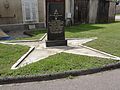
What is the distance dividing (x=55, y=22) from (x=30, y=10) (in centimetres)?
709

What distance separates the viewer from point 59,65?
5523mm

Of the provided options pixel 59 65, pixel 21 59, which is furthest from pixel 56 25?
pixel 59 65

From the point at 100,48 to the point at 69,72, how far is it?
9.40ft

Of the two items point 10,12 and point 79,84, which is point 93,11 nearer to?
point 10,12

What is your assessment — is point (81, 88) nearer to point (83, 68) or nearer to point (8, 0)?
point (83, 68)

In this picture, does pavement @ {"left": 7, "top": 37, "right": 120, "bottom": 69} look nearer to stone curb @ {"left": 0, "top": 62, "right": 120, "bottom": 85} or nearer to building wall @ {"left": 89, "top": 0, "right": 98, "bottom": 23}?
stone curb @ {"left": 0, "top": 62, "right": 120, "bottom": 85}

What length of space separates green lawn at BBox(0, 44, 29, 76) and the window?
272 inches

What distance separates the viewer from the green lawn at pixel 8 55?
548cm

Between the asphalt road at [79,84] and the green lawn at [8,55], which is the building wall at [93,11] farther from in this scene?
the asphalt road at [79,84]

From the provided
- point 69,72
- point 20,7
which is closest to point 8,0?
point 20,7

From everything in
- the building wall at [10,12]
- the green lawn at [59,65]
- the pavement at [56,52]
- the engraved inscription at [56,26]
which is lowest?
the green lawn at [59,65]

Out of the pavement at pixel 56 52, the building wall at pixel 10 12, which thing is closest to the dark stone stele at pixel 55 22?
the pavement at pixel 56 52

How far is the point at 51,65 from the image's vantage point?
18.1ft

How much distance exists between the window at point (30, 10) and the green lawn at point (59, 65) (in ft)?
28.7
